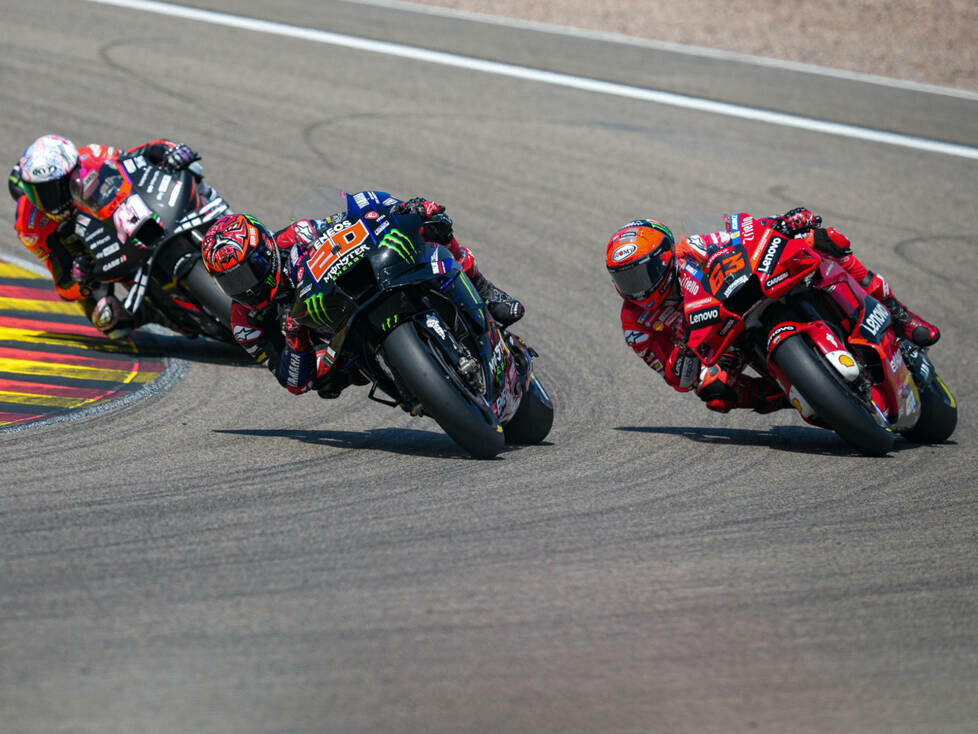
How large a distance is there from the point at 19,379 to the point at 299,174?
20.0 ft

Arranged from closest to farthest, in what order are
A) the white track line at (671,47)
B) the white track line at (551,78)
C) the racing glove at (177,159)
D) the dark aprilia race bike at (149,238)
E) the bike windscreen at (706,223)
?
the bike windscreen at (706,223) → the dark aprilia race bike at (149,238) → the racing glove at (177,159) → the white track line at (551,78) → the white track line at (671,47)

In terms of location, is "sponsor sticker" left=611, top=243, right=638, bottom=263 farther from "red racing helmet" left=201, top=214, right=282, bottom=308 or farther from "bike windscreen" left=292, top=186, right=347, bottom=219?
"red racing helmet" left=201, top=214, right=282, bottom=308

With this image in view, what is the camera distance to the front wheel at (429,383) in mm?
6074

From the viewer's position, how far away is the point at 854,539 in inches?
222

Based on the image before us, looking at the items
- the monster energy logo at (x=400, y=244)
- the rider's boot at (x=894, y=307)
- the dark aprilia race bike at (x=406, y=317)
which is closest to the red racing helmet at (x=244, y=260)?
the dark aprilia race bike at (x=406, y=317)

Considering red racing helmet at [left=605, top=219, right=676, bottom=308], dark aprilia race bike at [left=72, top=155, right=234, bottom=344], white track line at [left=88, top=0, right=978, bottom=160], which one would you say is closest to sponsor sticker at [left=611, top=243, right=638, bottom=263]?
red racing helmet at [left=605, top=219, right=676, bottom=308]

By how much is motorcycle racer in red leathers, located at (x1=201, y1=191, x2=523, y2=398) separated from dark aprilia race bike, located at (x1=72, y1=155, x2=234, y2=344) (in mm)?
1813

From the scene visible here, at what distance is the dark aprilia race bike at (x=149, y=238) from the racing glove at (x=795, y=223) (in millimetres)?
4078

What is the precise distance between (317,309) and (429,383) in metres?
0.78

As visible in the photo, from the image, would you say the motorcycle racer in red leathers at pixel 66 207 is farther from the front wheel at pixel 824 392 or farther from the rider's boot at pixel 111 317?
the front wheel at pixel 824 392

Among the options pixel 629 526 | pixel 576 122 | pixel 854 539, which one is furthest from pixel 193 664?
pixel 576 122

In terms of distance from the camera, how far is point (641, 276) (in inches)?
283

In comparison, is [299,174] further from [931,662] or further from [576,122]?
[931,662]

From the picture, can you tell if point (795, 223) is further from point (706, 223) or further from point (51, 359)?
point (51, 359)
